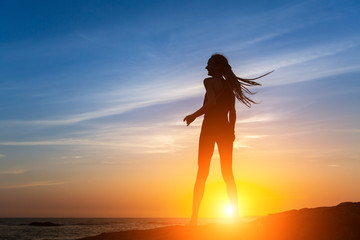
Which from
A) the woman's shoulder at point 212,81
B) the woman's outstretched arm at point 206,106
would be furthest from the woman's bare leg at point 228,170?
the woman's shoulder at point 212,81

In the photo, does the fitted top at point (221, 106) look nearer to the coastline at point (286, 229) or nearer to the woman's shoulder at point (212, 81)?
the woman's shoulder at point (212, 81)

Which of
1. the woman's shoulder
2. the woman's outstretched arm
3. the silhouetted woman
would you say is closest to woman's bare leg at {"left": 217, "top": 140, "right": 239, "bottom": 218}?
the silhouetted woman

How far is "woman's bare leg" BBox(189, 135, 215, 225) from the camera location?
8078mm

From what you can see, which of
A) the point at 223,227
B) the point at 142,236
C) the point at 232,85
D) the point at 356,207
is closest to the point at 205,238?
the point at 223,227

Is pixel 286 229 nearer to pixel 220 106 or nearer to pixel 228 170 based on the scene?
pixel 228 170

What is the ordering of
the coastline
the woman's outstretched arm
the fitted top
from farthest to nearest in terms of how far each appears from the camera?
the fitted top, the woman's outstretched arm, the coastline

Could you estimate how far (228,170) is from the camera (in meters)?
8.12

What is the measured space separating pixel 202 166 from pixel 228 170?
544mm

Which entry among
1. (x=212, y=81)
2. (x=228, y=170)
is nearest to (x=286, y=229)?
(x=228, y=170)

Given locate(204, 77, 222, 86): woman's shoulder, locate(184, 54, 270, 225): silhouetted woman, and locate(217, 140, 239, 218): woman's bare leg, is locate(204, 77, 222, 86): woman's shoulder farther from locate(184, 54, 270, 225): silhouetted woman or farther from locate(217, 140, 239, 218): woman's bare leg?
locate(217, 140, 239, 218): woman's bare leg

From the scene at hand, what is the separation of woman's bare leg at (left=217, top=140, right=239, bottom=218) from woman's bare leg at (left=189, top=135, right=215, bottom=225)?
22 cm

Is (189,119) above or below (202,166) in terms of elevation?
above

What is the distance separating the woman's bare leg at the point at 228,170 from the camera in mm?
8102

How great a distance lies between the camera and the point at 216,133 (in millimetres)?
8078
